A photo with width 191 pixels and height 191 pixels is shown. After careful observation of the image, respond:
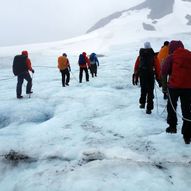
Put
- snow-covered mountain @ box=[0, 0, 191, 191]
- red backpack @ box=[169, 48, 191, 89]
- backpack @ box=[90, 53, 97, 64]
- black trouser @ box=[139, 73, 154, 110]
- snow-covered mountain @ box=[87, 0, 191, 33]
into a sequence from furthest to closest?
snow-covered mountain @ box=[87, 0, 191, 33]
backpack @ box=[90, 53, 97, 64]
black trouser @ box=[139, 73, 154, 110]
red backpack @ box=[169, 48, 191, 89]
snow-covered mountain @ box=[0, 0, 191, 191]

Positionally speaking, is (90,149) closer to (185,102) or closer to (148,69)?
(185,102)

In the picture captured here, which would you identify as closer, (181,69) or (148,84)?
(181,69)

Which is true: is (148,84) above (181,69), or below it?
below

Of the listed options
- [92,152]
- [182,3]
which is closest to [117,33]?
[182,3]

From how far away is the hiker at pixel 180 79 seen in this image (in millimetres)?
6411

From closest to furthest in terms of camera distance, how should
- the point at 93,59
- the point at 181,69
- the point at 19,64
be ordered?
the point at 181,69 < the point at 19,64 < the point at 93,59

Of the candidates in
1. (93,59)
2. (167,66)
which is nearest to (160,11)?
(93,59)

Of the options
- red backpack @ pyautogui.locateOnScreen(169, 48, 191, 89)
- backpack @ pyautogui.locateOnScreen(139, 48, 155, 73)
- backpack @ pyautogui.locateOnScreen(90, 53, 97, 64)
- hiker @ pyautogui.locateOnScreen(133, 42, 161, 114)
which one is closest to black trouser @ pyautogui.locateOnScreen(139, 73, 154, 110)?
hiker @ pyautogui.locateOnScreen(133, 42, 161, 114)

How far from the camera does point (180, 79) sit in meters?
6.45

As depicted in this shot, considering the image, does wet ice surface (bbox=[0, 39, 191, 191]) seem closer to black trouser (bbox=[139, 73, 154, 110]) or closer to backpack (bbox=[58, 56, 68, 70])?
black trouser (bbox=[139, 73, 154, 110])

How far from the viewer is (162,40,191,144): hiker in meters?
6.41

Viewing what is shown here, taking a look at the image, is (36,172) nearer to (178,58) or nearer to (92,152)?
(92,152)

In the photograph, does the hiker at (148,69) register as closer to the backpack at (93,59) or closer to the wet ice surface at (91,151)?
the wet ice surface at (91,151)

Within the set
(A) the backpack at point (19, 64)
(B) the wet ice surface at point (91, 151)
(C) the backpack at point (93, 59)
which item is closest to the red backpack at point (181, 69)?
(B) the wet ice surface at point (91, 151)
